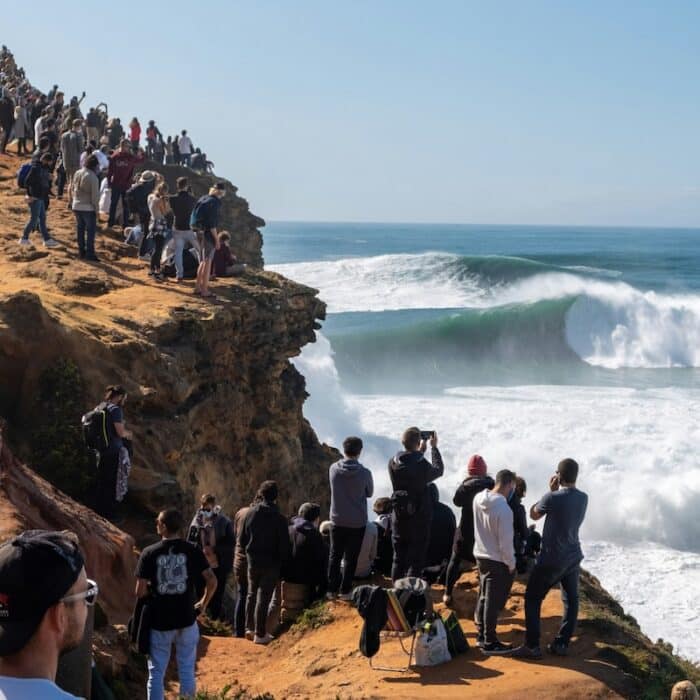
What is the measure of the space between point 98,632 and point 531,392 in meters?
26.6

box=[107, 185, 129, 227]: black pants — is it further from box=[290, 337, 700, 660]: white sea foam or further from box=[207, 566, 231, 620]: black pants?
box=[207, 566, 231, 620]: black pants

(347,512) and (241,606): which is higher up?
(347,512)

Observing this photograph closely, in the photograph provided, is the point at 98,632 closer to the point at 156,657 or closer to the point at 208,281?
the point at 156,657

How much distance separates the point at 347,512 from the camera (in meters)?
8.53

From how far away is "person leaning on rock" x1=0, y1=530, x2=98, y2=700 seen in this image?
8.11 feet

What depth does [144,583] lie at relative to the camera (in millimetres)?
6047

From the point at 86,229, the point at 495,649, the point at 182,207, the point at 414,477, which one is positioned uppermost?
the point at 182,207

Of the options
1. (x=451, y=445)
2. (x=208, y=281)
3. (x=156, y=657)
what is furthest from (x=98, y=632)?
(x=451, y=445)

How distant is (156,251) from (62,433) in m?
5.22

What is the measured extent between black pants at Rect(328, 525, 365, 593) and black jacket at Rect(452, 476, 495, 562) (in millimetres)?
871

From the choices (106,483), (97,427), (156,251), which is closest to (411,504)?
(97,427)

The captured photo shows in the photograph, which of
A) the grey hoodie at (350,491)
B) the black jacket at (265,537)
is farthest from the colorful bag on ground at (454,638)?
the black jacket at (265,537)

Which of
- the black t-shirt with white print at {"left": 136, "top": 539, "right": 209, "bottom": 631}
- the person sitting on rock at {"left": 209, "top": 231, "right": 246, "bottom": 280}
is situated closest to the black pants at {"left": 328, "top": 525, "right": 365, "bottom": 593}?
Answer: the black t-shirt with white print at {"left": 136, "top": 539, "right": 209, "bottom": 631}

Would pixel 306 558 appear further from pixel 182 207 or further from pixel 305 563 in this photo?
pixel 182 207
